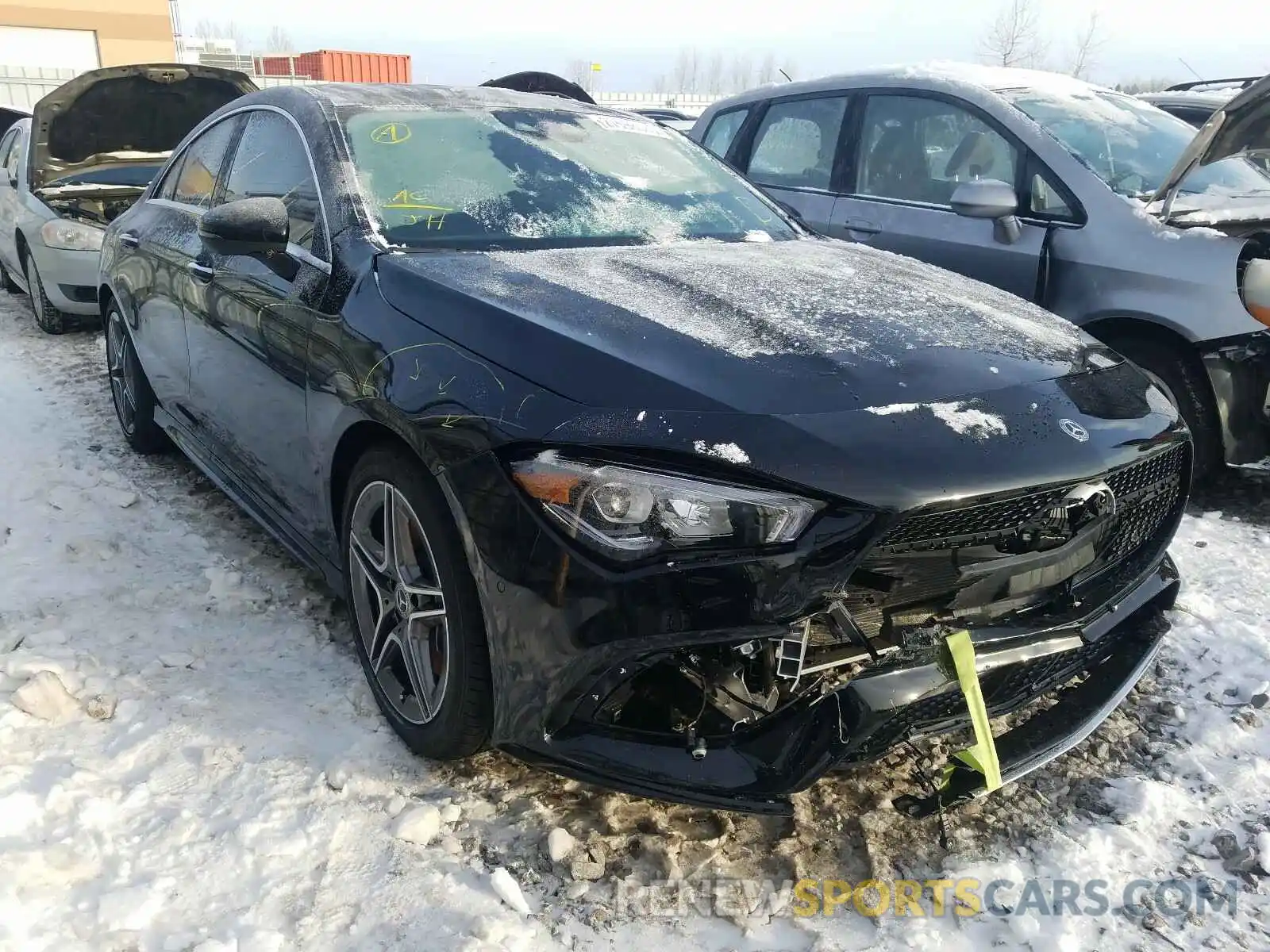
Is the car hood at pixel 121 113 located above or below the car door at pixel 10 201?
above

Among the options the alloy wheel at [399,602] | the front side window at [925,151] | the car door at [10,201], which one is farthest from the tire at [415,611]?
the car door at [10,201]

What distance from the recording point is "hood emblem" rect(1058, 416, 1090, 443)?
207 cm

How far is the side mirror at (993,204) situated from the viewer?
13.9ft

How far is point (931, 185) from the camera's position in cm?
490

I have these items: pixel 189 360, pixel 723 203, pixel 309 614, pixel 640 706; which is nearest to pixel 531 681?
pixel 640 706

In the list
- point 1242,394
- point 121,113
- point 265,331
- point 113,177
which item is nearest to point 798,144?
point 1242,394

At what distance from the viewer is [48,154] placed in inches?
299

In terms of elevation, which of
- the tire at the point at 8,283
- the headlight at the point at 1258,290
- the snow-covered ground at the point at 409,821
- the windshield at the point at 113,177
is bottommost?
the tire at the point at 8,283

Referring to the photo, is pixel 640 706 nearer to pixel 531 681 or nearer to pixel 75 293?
pixel 531 681

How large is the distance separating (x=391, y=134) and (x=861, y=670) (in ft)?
7.13

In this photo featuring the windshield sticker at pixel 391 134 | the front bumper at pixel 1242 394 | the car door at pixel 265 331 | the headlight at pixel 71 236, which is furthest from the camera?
the headlight at pixel 71 236

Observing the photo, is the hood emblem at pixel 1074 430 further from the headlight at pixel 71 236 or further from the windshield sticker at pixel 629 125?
the headlight at pixel 71 236

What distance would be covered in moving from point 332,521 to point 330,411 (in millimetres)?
332

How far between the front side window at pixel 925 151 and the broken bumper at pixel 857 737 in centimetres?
302
